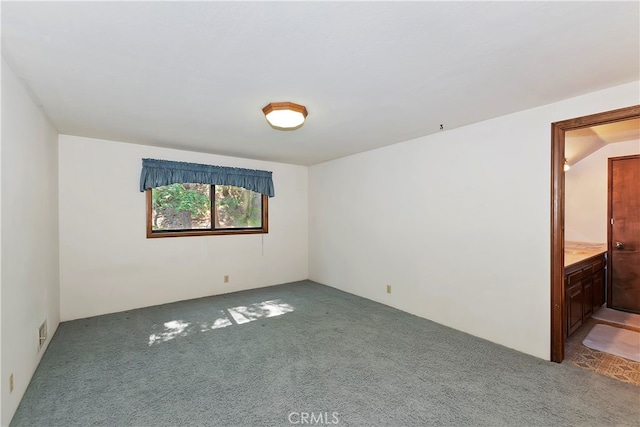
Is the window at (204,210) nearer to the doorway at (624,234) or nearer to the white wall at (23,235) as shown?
the white wall at (23,235)

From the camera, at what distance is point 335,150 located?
436 centimetres

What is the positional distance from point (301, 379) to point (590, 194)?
16.3 feet

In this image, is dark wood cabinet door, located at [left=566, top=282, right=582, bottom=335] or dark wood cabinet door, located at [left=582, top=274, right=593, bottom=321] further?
dark wood cabinet door, located at [left=582, top=274, right=593, bottom=321]

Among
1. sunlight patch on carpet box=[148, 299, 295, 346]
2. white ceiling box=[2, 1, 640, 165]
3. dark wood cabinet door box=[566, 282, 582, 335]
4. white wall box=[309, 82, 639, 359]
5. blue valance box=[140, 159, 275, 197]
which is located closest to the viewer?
white ceiling box=[2, 1, 640, 165]

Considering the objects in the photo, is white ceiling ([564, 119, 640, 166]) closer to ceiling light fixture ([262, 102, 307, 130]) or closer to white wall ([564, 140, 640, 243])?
white wall ([564, 140, 640, 243])

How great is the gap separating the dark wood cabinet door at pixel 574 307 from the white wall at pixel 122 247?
4.21 meters

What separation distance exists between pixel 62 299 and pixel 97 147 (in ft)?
6.32

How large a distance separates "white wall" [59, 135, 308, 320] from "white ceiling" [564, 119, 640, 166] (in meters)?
4.53

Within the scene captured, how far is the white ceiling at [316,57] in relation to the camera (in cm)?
142

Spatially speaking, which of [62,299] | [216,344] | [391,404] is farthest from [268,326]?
[62,299]

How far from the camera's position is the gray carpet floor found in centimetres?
188

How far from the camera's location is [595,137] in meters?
3.73

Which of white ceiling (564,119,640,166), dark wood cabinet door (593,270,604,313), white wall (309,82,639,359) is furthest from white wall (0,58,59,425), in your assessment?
dark wood cabinet door (593,270,604,313)

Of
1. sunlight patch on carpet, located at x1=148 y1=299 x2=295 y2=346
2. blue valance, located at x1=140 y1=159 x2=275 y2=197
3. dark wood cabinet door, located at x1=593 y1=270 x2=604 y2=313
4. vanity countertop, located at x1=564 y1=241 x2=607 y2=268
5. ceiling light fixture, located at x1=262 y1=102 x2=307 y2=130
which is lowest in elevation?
sunlight patch on carpet, located at x1=148 y1=299 x2=295 y2=346
